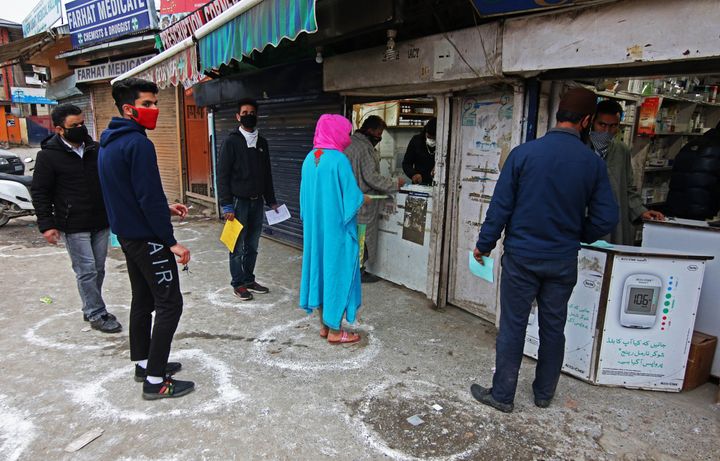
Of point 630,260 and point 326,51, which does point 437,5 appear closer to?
point 326,51

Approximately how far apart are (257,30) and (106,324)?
2.85 meters

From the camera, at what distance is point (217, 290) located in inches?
205

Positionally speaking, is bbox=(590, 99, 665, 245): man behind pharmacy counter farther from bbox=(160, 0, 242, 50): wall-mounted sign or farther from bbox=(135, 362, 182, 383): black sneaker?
bbox=(160, 0, 242, 50): wall-mounted sign

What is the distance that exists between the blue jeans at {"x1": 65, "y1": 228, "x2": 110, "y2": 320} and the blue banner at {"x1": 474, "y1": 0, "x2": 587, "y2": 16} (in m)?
3.57

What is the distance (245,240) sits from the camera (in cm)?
488

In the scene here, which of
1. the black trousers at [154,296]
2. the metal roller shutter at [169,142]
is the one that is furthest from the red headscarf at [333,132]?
the metal roller shutter at [169,142]

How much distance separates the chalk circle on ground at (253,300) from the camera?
4707mm

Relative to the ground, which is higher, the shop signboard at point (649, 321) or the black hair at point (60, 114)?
the black hair at point (60, 114)

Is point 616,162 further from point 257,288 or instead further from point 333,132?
point 257,288

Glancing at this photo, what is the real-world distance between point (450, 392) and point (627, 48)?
2.43 meters

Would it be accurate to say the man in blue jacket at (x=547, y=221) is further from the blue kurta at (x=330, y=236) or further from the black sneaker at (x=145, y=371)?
the black sneaker at (x=145, y=371)

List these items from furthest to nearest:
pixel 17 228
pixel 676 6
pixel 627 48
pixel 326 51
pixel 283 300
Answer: pixel 17 228 → pixel 326 51 → pixel 283 300 → pixel 627 48 → pixel 676 6

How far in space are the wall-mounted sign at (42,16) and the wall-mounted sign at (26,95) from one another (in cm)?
1209

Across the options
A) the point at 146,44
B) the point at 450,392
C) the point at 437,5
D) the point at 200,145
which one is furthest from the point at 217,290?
the point at 146,44
